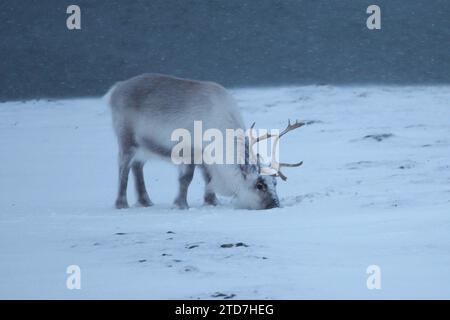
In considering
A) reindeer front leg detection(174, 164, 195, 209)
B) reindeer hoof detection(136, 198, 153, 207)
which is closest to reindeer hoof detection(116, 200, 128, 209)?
reindeer hoof detection(136, 198, 153, 207)

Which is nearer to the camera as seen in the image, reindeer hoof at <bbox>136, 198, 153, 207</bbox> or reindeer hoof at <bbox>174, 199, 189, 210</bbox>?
reindeer hoof at <bbox>174, 199, 189, 210</bbox>

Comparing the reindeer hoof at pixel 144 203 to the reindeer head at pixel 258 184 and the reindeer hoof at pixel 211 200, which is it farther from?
the reindeer head at pixel 258 184

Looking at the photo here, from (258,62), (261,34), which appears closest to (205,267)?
(258,62)

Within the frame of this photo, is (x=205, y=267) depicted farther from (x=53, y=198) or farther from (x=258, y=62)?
(x=258, y=62)

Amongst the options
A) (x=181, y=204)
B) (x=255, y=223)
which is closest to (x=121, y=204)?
(x=181, y=204)

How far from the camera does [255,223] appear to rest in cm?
862

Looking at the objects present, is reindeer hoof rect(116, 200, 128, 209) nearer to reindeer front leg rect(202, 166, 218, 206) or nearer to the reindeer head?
reindeer front leg rect(202, 166, 218, 206)

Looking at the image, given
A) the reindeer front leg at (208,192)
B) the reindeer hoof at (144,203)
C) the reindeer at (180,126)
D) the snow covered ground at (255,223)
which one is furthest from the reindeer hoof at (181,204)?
the reindeer hoof at (144,203)

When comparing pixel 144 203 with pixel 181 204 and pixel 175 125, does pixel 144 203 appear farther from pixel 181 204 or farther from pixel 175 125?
pixel 175 125

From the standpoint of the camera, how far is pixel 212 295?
19.6 feet

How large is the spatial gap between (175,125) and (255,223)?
6.96 ft

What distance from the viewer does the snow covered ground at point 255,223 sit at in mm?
6312

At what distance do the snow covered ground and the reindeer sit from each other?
285mm

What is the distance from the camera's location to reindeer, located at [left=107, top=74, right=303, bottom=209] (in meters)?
9.85
